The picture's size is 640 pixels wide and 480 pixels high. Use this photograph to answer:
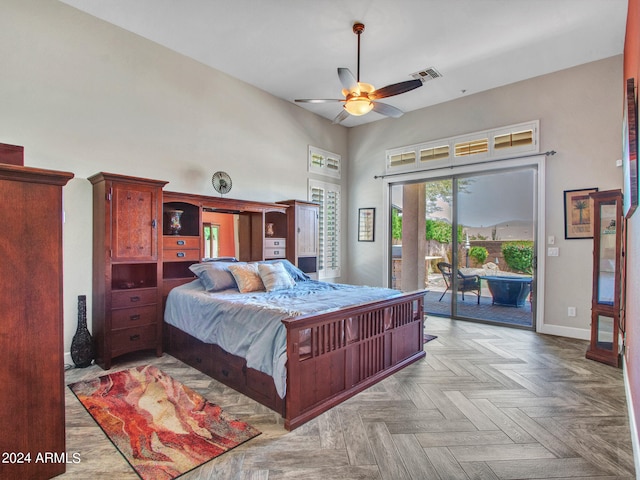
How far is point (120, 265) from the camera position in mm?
3674

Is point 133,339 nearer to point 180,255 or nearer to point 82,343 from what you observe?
point 82,343

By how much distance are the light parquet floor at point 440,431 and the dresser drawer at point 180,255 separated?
1144 mm

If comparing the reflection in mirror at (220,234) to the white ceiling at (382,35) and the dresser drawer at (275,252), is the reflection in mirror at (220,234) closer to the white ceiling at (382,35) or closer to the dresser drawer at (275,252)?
the dresser drawer at (275,252)

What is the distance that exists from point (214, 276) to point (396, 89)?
8.60ft

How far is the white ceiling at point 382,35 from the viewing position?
3.28 metres

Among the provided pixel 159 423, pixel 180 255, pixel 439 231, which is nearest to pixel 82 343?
pixel 180 255

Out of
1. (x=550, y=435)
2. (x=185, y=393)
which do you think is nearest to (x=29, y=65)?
(x=185, y=393)

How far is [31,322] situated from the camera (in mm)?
1648

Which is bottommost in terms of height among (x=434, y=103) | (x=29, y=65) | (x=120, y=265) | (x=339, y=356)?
(x=339, y=356)

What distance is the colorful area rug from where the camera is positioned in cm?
191

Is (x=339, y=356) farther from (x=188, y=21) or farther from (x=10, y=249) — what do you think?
(x=188, y=21)

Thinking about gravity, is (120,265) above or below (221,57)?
below

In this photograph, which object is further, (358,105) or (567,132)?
(567,132)

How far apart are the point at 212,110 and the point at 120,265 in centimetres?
232
